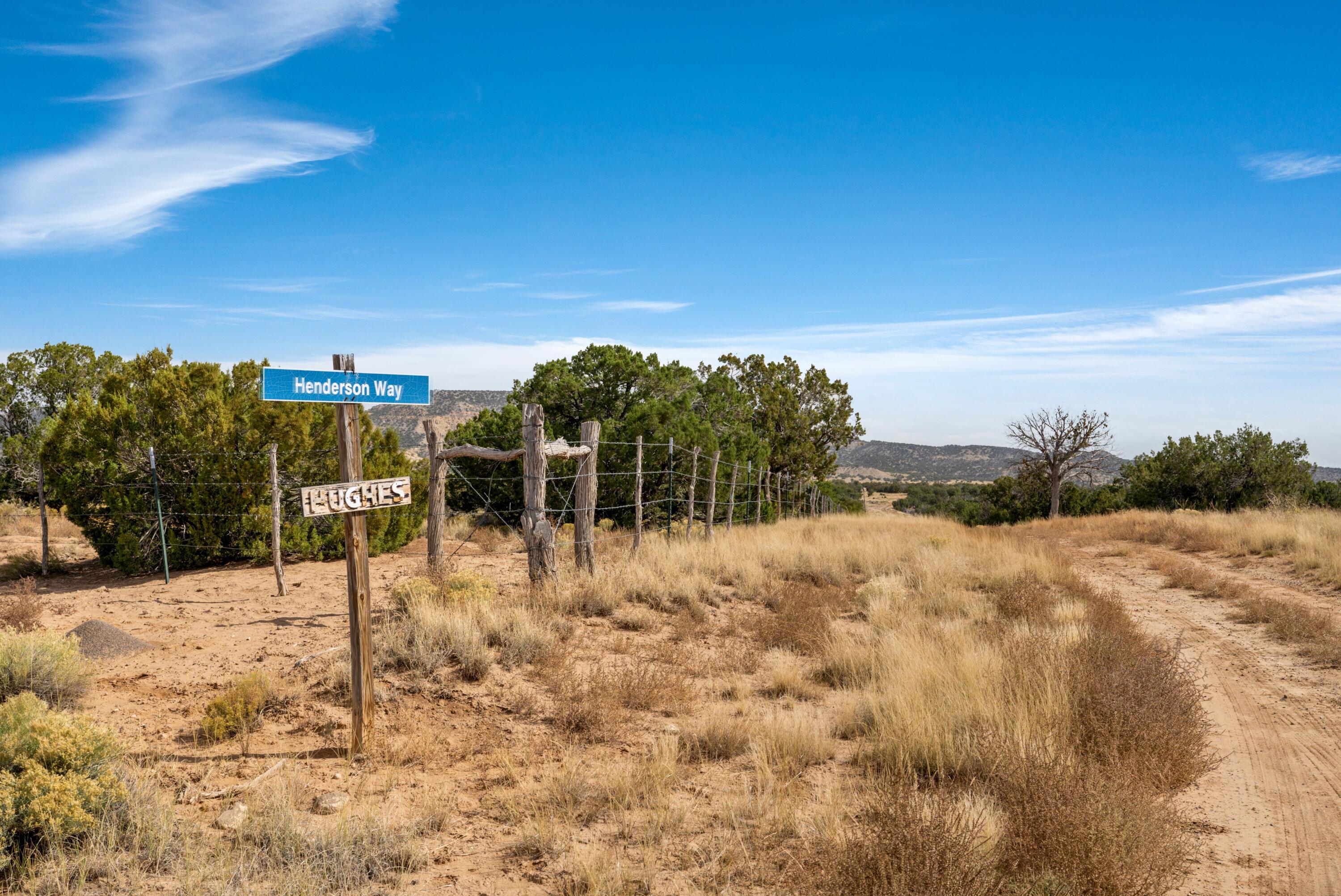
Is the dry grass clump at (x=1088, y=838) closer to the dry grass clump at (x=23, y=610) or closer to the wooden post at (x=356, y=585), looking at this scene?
the wooden post at (x=356, y=585)

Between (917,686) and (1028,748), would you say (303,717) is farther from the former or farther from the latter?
(1028,748)

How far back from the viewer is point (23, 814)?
4246 millimetres

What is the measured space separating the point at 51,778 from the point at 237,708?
1900 mm

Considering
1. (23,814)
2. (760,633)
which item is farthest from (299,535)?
(23,814)

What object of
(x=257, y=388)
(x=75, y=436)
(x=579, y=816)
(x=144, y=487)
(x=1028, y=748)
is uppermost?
(x=257, y=388)

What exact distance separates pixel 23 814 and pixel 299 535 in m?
10.4

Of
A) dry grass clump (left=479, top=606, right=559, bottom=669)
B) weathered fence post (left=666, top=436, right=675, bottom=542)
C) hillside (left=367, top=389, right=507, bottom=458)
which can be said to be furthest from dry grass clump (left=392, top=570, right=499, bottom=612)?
hillside (left=367, top=389, right=507, bottom=458)

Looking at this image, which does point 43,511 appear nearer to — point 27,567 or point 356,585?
point 27,567

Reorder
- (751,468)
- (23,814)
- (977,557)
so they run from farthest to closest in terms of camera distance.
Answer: (751,468) → (977,557) → (23,814)

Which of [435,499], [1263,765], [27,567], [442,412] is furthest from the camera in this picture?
[442,412]

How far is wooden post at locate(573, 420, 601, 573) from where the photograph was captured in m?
11.2

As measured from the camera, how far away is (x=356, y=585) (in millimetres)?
5613

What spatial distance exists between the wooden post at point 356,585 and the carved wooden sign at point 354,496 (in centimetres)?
9

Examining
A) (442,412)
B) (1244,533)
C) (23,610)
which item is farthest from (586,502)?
(442,412)
